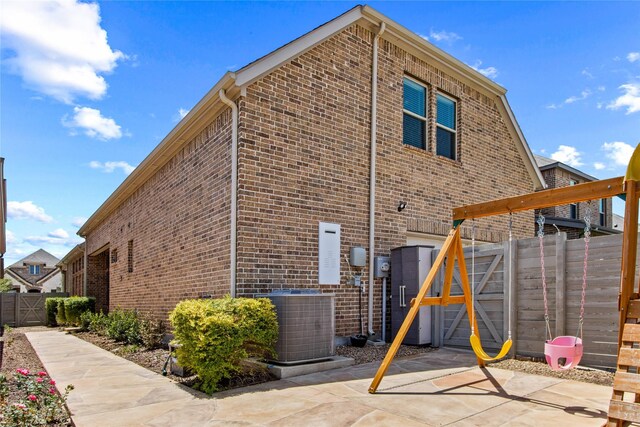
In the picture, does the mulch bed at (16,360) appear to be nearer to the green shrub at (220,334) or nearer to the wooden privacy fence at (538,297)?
the green shrub at (220,334)

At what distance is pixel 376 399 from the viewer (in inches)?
197

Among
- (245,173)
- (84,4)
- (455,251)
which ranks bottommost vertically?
(455,251)

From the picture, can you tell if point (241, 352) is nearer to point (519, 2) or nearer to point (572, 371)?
point (572, 371)

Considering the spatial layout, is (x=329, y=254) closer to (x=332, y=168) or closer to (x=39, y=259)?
(x=332, y=168)

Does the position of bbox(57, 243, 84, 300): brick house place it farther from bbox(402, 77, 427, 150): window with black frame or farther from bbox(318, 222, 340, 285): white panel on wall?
bbox(402, 77, 427, 150): window with black frame

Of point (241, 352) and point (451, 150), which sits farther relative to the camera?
point (451, 150)

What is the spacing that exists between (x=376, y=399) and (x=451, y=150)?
24.9ft

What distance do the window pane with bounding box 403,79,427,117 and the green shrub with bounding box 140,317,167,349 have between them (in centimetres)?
698

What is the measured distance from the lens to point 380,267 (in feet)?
29.2

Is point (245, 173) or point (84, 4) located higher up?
point (84, 4)

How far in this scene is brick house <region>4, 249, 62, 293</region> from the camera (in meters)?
52.9

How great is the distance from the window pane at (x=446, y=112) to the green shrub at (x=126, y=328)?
27.5ft

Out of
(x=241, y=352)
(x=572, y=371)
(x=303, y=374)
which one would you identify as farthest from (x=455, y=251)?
(x=241, y=352)

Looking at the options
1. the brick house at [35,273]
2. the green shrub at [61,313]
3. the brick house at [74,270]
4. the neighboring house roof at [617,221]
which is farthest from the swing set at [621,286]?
the brick house at [35,273]
